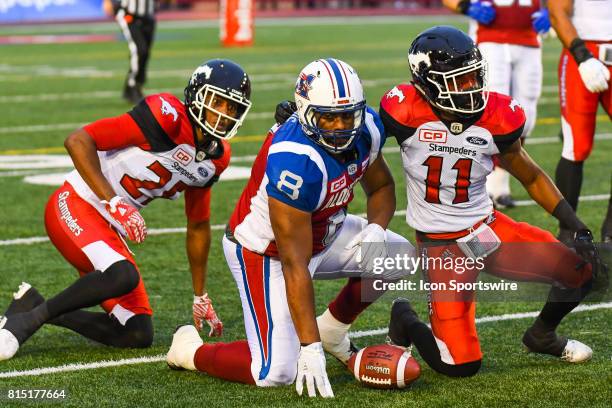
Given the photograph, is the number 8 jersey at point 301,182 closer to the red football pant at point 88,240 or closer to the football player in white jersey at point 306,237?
the football player in white jersey at point 306,237

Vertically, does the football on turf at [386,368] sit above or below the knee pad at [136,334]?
above

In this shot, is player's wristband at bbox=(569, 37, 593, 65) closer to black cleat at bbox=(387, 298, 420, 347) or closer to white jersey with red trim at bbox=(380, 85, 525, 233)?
white jersey with red trim at bbox=(380, 85, 525, 233)

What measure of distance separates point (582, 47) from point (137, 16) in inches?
309

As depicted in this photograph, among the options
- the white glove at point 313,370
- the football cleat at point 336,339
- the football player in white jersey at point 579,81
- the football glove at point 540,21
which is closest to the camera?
the white glove at point 313,370

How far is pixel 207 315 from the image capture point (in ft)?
Answer: 17.3

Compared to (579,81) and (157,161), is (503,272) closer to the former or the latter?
(157,161)

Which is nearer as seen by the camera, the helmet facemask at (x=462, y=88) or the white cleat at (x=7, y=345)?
the helmet facemask at (x=462, y=88)

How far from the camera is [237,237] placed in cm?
477

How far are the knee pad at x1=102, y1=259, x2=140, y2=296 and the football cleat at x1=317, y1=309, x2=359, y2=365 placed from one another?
29.8 inches

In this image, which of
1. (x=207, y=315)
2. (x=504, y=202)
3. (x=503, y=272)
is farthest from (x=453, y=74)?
(x=504, y=202)

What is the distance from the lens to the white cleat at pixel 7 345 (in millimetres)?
4879

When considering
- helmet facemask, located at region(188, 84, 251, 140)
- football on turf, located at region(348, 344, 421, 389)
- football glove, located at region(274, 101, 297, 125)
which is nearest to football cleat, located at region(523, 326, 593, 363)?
football on turf, located at region(348, 344, 421, 389)

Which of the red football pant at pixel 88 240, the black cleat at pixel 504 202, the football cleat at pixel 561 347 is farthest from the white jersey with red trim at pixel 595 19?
the red football pant at pixel 88 240

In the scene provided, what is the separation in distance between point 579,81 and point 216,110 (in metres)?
2.36
